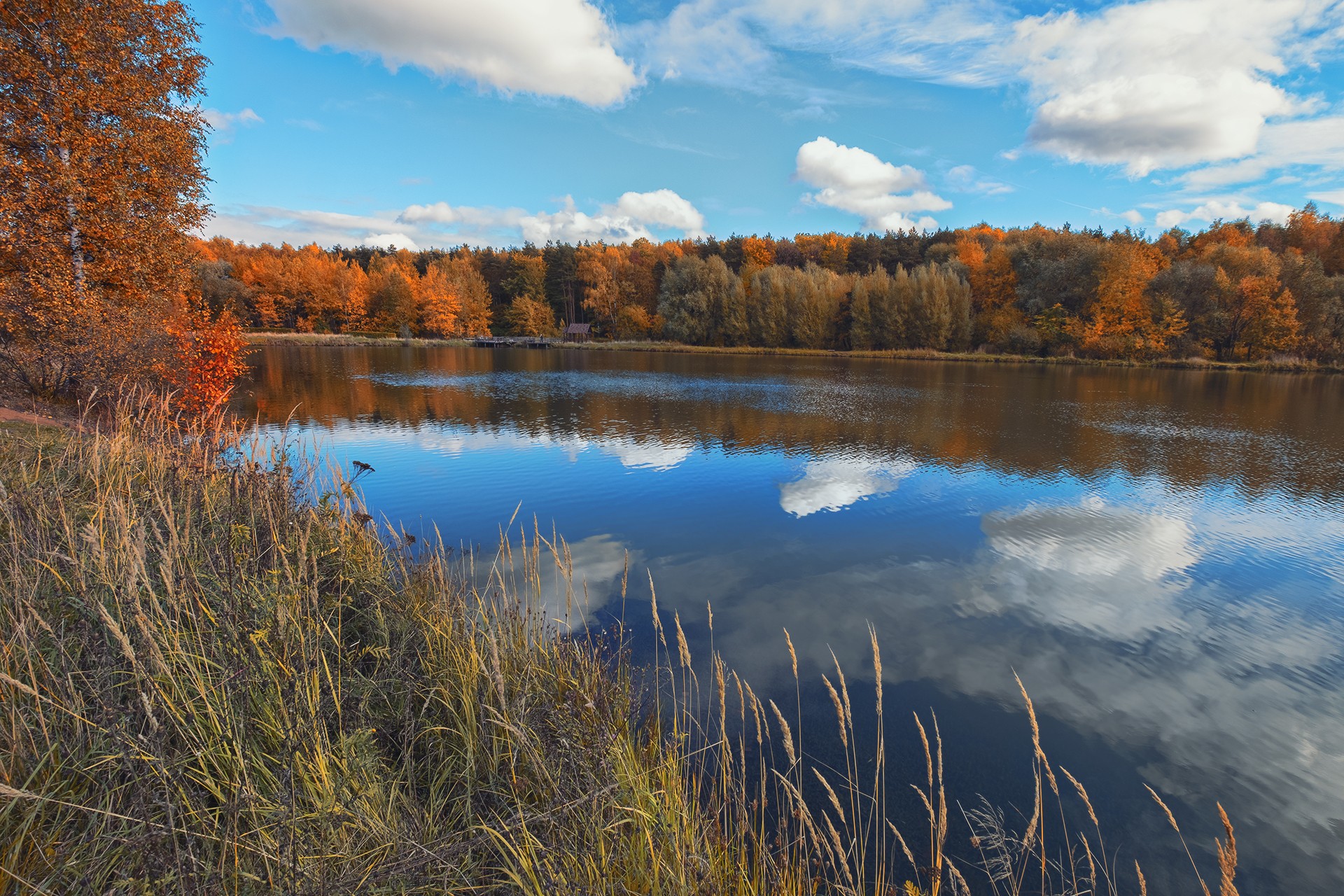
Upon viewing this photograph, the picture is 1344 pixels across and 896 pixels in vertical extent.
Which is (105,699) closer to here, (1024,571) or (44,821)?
(44,821)

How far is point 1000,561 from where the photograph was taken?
8523mm

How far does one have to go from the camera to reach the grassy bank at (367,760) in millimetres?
2230

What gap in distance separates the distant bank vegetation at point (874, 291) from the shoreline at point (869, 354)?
1785 mm

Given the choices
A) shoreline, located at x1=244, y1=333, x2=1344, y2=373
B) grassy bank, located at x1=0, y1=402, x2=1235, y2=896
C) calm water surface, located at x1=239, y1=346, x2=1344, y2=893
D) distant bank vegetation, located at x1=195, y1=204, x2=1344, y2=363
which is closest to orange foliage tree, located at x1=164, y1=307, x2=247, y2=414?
calm water surface, located at x1=239, y1=346, x2=1344, y2=893

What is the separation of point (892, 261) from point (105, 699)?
87903mm

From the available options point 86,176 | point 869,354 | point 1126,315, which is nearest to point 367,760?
point 86,176

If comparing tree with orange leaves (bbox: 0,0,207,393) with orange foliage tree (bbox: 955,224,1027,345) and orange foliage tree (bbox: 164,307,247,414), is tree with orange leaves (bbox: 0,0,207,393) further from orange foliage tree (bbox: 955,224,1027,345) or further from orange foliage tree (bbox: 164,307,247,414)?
orange foliage tree (bbox: 955,224,1027,345)

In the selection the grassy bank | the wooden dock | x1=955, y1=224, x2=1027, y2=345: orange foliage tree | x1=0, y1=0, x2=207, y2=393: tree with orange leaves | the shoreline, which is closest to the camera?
the grassy bank

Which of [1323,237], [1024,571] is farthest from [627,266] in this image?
[1024,571]

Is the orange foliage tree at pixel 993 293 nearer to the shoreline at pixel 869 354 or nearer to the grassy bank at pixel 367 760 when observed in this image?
the shoreline at pixel 869 354

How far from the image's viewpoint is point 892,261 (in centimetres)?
7962

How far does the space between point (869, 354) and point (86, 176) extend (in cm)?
5804

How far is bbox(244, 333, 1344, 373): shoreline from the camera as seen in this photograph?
4409 cm

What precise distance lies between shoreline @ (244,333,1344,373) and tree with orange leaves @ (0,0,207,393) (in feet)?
165
